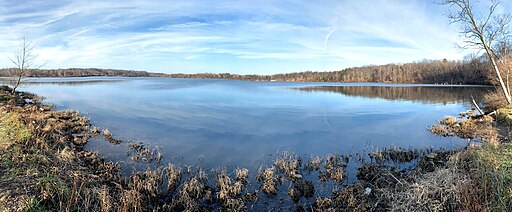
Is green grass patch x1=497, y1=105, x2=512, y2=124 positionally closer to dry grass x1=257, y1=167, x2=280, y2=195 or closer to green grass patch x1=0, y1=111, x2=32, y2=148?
dry grass x1=257, y1=167, x2=280, y2=195

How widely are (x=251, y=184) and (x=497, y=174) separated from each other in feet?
17.6

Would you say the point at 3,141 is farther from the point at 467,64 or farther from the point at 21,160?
the point at 467,64

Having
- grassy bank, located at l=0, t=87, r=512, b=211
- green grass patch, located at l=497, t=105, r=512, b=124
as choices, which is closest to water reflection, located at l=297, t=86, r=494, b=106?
green grass patch, located at l=497, t=105, r=512, b=124

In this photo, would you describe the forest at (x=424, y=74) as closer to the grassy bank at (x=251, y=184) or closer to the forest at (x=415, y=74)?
the forest at (x=415, y=74)

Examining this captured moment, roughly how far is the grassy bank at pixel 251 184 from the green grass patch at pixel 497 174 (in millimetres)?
20

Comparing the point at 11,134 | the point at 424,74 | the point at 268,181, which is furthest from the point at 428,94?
the point at 424,74

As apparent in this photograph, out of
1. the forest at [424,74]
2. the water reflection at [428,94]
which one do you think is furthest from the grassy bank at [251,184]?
the forest at [424,74]

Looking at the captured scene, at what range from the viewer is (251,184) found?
7.66 meters

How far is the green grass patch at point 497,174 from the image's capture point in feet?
15.7

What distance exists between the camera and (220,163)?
9508 mm

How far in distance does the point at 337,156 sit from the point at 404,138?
5757 mm

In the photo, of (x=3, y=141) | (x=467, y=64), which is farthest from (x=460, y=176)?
(x=467, y=64)

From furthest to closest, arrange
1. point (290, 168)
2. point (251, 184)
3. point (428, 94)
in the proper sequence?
1. point (428, 94)
2. point (290, 168)
3. point (251, 184)

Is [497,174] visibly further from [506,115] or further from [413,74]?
[413,74]
